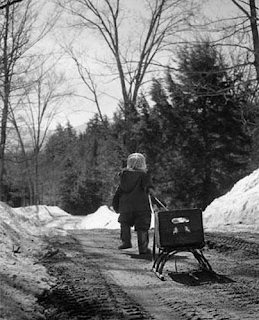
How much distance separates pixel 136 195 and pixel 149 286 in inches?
117

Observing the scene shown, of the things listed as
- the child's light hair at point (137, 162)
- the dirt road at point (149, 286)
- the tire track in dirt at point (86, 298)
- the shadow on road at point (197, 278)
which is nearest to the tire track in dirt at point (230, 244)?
the dirt road at point (149, 286)

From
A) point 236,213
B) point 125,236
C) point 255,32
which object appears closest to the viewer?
point 125,236

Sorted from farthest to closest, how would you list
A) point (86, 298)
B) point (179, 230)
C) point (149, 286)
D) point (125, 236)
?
point (125, 236) → point (179, 230) → point (149, 286) → point (86, 298)

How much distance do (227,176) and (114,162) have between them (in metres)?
8.39

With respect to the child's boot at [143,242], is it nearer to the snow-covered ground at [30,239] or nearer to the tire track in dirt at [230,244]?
the tire track in dirt at [230,244]

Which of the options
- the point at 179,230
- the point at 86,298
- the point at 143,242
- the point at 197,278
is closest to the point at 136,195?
the point at 143,242

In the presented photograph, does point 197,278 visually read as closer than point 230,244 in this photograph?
Yes

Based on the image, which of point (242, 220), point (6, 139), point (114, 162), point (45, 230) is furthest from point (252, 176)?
point (114, 162)

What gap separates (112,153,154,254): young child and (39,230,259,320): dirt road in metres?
0.54

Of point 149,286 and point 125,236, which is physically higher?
point 125,236

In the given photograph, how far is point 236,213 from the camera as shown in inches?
485

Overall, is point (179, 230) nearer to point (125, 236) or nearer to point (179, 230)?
point (179, 230)

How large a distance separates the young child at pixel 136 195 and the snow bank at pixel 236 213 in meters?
3.14

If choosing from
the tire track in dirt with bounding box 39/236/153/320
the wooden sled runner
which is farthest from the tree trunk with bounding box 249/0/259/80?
the tire track in dirt with bounding box 39/236/153/320
